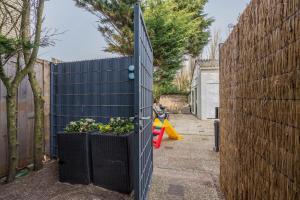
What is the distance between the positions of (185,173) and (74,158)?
6.03ft

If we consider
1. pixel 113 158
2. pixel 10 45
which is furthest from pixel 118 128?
pixel 10 45

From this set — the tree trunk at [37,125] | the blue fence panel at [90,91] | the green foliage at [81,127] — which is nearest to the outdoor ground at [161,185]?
the tree trunk at [37,125]

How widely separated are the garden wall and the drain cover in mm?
881

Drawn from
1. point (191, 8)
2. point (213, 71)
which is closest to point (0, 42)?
point (213, 71)

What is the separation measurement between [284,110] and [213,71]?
9817 mm

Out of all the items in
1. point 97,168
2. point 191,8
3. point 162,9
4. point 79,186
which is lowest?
point 79,186

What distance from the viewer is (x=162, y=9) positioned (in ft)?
30.0

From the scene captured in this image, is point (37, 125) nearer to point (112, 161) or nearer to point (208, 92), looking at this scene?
point (112, 161)

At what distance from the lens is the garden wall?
0.80 m

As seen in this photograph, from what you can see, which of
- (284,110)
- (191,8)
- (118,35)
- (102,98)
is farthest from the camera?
(191,8)

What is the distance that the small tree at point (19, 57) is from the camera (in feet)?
8.07

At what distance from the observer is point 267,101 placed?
1062 mm

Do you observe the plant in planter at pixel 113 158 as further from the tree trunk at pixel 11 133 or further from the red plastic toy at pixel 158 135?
the red plastic toy at pixel 158 135

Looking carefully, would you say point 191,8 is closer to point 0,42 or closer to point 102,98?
point 102,98
